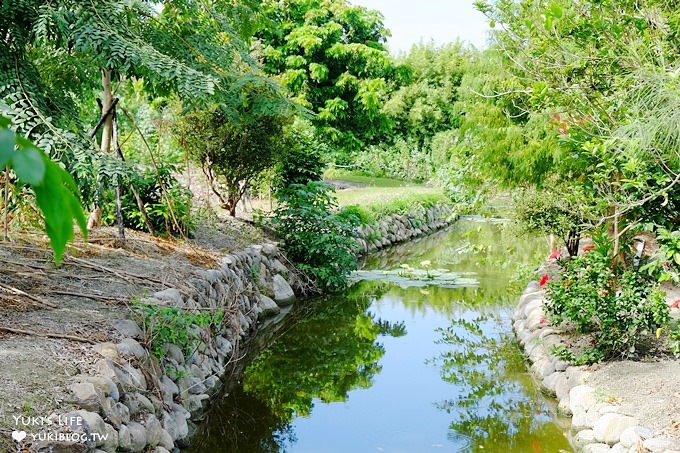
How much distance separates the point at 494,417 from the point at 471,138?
4760mm

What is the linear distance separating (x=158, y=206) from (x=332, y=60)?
1824 cm

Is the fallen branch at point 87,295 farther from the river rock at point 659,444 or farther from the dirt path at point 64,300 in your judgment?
the river rock at point 659,444

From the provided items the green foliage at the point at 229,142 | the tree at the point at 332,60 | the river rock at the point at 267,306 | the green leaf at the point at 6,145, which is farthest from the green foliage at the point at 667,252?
the tree at the point at 332,60

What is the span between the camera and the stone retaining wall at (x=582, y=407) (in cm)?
486

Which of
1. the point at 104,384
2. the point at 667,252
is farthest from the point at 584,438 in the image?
the point at 104,384

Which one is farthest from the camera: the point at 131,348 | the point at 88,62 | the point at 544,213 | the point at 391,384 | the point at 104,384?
the point at 544,213

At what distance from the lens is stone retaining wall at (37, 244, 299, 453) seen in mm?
4121

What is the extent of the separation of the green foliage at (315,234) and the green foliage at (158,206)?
103 inches

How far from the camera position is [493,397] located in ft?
23.5

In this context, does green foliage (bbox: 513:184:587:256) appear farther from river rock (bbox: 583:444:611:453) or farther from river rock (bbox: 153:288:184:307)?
river rock (bbox: 153:288:184:307)

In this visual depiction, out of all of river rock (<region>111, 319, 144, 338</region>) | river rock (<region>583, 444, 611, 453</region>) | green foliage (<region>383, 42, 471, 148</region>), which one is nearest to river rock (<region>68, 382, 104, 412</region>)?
river rock (<region>111, 319, 144, 338</region>)

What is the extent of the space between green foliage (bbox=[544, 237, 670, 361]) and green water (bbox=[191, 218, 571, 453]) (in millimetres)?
861

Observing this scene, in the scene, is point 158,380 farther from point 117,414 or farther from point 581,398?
point 581,398

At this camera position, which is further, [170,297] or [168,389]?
[170,297]
